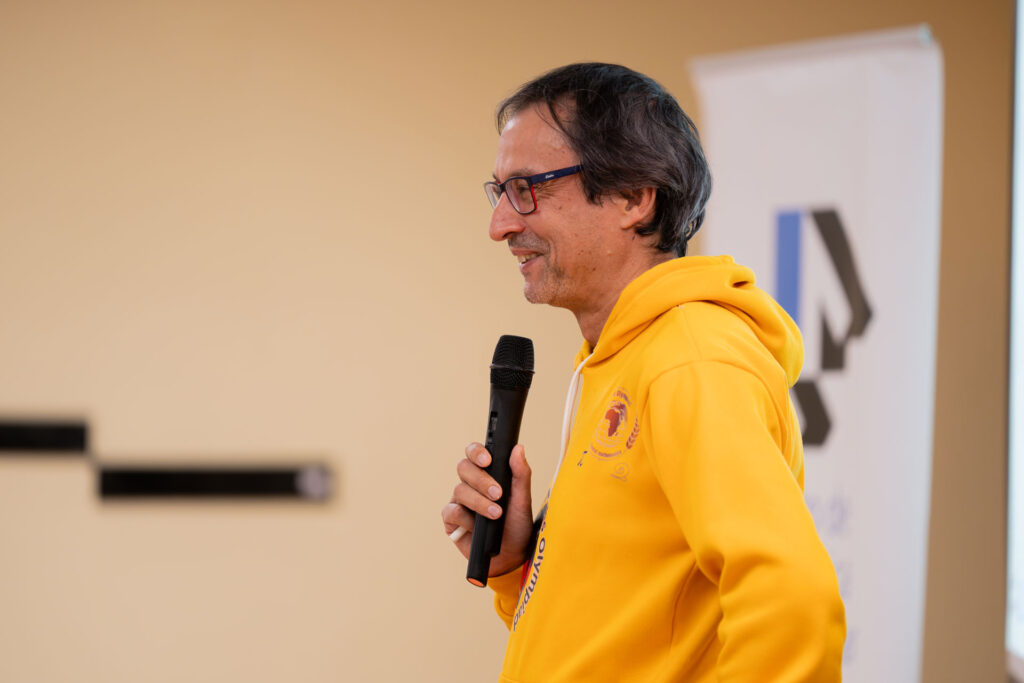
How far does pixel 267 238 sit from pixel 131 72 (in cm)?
82

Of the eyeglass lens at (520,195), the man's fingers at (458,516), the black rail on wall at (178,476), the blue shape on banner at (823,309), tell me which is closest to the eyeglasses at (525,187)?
the eyeglass lens at (520,195)

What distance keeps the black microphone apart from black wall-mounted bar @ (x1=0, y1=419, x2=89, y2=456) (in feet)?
8.49

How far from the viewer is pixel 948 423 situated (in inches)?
105

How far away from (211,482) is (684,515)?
274cm

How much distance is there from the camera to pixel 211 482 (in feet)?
10.6

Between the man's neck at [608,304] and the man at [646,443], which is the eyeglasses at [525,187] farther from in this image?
the man's neck at [608,304]

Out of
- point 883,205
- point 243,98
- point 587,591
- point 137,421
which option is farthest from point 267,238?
point 587,591

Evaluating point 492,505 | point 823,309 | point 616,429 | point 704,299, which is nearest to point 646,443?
point 616,429

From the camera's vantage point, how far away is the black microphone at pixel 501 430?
112 cm

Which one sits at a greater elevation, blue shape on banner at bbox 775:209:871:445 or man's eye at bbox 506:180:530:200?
man's eye at bbox 506:180:530:200

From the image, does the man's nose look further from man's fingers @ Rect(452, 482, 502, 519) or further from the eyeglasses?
man's fingers @ Rect(452, 482, 502, 519)

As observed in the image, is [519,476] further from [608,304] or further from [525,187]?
[525,187]

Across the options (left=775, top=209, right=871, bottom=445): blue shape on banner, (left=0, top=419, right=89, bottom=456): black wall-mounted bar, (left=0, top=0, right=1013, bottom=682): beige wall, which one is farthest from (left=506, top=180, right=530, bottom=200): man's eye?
(left=0, top=419, right=89, bottom=456): black wall-mounted bar

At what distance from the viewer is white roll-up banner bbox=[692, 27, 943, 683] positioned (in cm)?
→ 220
